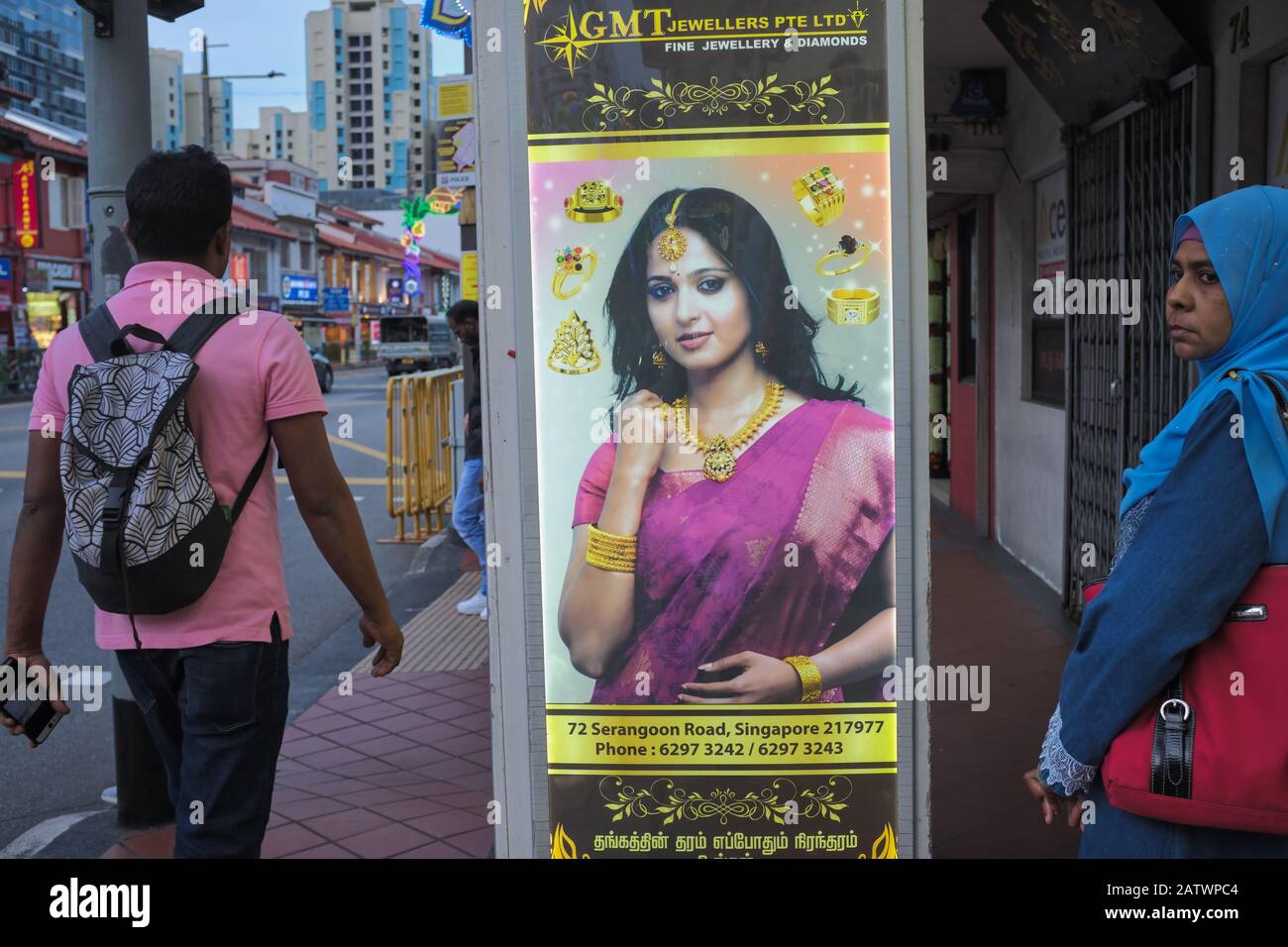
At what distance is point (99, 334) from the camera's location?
2.82 m

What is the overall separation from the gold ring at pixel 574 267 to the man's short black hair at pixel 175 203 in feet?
2.33

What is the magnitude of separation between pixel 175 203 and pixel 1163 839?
2282 mm

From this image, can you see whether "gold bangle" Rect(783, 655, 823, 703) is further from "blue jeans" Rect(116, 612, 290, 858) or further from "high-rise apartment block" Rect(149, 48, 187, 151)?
"high-rise apartment block" Rect(149, 48, 187, 151)

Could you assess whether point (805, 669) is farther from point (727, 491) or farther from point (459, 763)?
point (459, 763)

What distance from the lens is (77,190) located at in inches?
1758

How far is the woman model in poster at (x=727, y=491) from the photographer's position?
285cm

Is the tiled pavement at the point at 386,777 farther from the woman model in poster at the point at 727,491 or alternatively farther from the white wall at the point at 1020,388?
the white wall at the point at 1020,388

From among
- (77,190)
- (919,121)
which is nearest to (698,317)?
(919,121)

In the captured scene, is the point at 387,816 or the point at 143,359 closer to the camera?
the point at 143,359

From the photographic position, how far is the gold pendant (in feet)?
9.41

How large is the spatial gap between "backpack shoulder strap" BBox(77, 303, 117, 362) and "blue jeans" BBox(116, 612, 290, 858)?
2.05 feet

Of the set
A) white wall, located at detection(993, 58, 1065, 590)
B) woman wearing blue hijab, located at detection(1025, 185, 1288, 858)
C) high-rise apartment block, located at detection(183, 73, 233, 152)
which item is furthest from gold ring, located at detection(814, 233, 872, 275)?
high-rise apartment block, located at detection(183, 73, 233, 152)

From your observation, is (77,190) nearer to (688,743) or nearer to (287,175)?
(287,175)
